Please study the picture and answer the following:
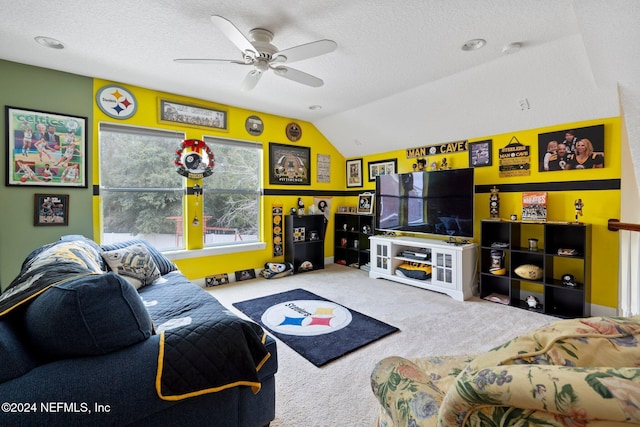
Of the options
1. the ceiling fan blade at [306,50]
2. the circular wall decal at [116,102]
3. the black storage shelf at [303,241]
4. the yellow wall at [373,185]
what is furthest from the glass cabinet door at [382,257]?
the circular wall decal at [116,102]

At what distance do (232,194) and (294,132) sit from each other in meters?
1.49

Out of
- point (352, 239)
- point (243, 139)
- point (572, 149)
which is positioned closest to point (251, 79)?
point (243, 139)

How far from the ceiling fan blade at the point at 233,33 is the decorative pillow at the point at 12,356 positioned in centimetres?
176

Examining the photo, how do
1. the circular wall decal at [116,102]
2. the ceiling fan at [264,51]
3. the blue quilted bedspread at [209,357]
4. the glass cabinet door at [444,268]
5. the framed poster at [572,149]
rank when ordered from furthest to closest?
the glass cabinet door at [444,268], the circular wall decal at [116,102], the framed poster at [572,149], the ceiling fan at [264,51], the blue quilted bedspread at [209,357]

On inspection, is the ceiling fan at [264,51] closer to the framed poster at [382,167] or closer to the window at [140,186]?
the window at [140,186]

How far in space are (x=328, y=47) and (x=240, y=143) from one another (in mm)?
2571

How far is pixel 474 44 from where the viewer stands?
2396 mm

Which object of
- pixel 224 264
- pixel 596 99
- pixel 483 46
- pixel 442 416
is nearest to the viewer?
pixel 442 416

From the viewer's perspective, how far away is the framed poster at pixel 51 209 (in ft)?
9.50

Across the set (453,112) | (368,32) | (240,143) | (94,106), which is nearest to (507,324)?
(453,112)

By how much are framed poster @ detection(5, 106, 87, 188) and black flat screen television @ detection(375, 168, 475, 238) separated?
377 centimetres

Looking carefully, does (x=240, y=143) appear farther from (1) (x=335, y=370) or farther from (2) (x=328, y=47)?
(1) (x=335, y=370)

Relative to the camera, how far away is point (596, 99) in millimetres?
2711

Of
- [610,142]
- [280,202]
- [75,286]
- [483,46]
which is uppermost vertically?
[483,46]
